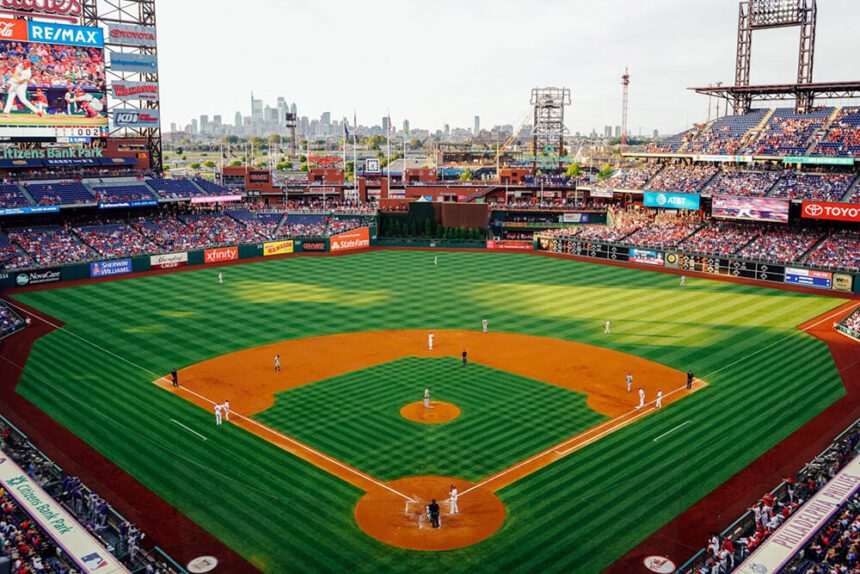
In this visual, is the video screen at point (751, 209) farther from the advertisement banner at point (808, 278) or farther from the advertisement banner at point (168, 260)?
the advertisement banner at point (168, 260)

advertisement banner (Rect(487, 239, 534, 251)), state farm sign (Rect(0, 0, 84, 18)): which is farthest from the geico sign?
advertisement banner (Rect(487, 239, 534, 251))

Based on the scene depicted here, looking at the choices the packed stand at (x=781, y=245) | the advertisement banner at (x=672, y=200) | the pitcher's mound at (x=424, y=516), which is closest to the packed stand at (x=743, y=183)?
the advertisement banner at (x=672, y=200)

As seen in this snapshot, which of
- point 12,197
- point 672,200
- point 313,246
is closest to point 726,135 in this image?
point 672,200

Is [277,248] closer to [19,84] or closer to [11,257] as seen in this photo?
[11,257]

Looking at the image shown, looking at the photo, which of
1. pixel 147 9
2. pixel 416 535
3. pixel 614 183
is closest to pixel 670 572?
pixel 416 535

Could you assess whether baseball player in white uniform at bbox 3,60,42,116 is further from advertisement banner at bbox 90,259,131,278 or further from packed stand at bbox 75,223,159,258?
advertisement banner at bbox 90,259,131,278

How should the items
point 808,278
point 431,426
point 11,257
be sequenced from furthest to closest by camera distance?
point 808,278 → point 11,257 → point 431,426

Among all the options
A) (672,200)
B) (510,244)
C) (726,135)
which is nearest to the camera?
(672,200)
